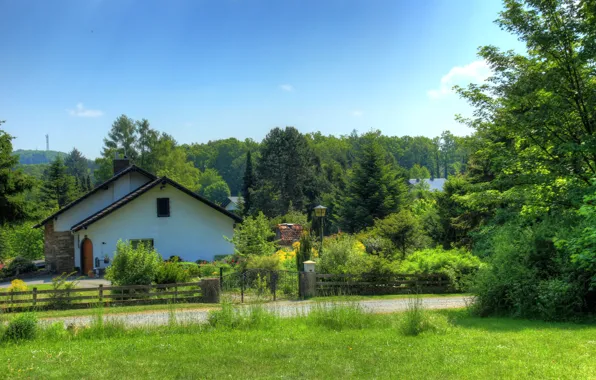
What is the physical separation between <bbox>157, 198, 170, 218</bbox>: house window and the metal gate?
12356mm

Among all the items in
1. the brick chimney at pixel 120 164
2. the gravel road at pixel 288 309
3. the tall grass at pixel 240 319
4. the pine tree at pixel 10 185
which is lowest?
the gravel road at pixel 288 309

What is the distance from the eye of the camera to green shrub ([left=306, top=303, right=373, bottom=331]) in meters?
10.5

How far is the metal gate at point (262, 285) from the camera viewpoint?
17438 millimetres

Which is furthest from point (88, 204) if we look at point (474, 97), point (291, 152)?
point (291, 152)

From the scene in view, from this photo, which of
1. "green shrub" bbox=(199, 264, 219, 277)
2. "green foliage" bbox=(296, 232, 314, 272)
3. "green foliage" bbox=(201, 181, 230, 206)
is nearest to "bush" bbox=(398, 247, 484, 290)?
"green foliage" bbox=(296, 232, 314, 272)

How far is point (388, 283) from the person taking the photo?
62.6 ft

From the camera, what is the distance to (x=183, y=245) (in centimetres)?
2942

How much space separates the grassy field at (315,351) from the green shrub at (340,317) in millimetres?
24

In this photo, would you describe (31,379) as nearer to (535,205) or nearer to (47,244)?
(535,205)

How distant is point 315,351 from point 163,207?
908 inches

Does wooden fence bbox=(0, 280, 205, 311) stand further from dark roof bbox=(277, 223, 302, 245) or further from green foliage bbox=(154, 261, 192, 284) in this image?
dark roof bbox=(277, 223, 302, 245)

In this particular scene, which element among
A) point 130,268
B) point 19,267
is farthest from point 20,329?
point 19,267

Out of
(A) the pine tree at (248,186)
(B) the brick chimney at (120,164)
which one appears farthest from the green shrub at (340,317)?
(A) the pine tree at (248,186)

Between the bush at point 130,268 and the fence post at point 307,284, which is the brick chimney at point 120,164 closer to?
the bush at point 130,268
